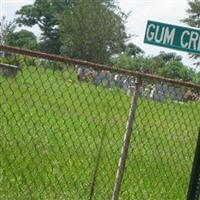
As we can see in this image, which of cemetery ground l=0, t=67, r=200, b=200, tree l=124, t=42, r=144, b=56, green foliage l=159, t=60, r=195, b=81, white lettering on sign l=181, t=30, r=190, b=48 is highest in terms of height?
white lettering on sign l=181, t=30, r=190, b=48

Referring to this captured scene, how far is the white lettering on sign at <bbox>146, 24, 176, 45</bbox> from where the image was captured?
16.4 feet

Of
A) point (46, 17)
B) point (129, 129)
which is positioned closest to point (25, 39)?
point (46, 17)

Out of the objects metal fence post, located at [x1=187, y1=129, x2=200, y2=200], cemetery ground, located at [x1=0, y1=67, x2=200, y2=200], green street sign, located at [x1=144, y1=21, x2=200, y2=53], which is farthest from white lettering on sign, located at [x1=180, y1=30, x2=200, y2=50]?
cemetery ground, located at [x1=0, y1=67, x2=200, y2=200]

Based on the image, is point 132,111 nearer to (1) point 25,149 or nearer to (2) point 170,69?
(1) point 25,149

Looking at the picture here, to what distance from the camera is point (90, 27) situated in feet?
200

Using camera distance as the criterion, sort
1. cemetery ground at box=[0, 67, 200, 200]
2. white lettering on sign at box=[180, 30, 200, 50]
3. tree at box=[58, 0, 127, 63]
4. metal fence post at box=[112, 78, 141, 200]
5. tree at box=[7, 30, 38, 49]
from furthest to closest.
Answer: tree at box=[7, 30, 38, 49], tree at box=[58, 0, 127, 63], cemetery ground at box=[0, 67, 200, 200], metal fence post at box=[112, 78, 141, 200], white lettering on sign at box=[180, 30, 200, 50]

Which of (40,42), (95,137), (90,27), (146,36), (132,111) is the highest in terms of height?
(146,36)

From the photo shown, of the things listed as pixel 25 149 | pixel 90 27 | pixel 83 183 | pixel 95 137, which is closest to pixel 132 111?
pixel 83 183

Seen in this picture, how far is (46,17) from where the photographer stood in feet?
284

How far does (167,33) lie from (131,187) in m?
2.76

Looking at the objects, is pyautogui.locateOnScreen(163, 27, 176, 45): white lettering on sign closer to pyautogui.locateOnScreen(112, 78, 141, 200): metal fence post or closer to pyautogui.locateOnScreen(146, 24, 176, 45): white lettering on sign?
pyautogui.locateOnScreen(146, 24, 176, 45): white lettering on sign

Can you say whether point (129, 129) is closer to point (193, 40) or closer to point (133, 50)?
point (193, 40)

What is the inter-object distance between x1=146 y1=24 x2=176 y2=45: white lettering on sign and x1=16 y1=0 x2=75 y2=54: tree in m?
77.3

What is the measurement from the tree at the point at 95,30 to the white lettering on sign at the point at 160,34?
181 ft
